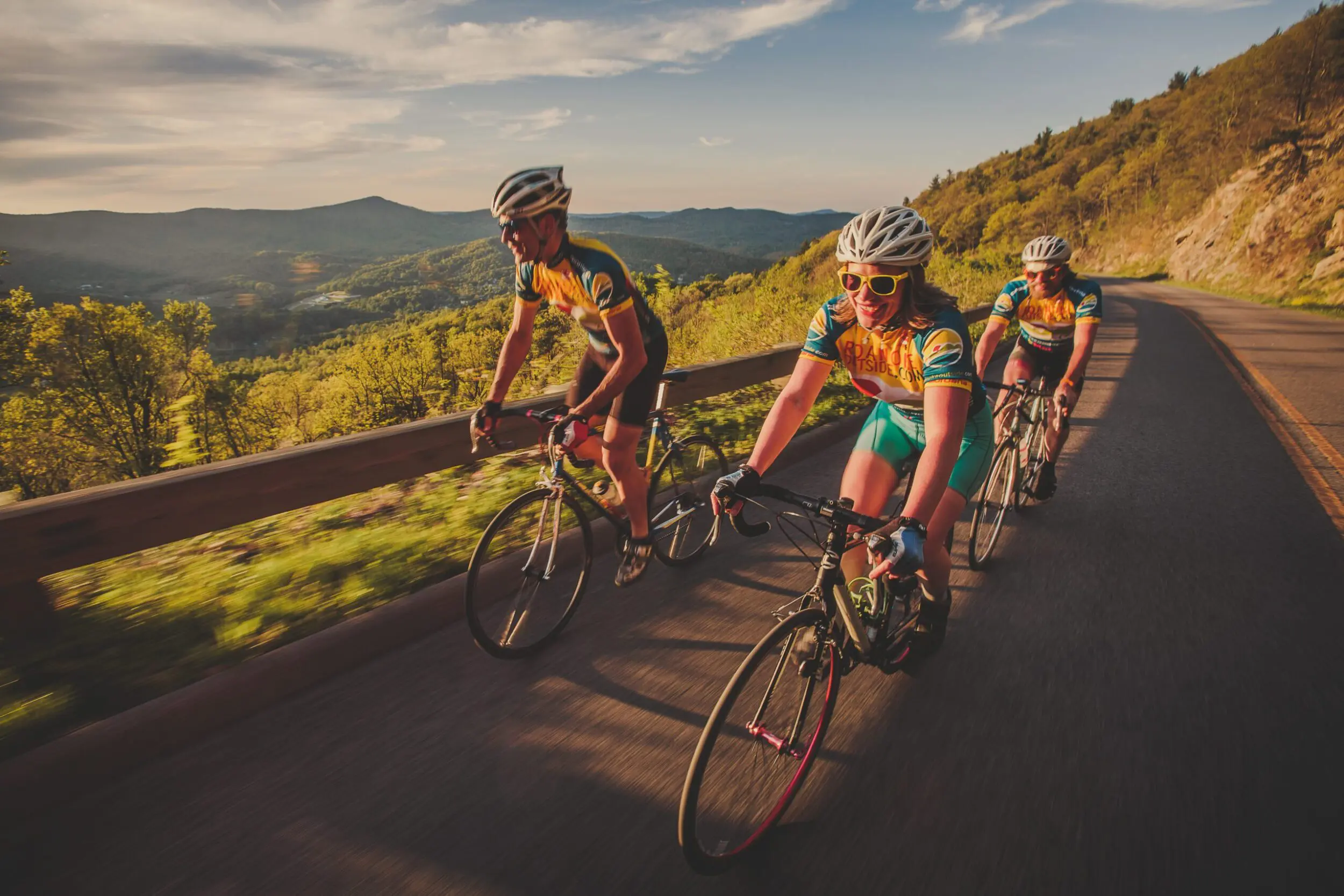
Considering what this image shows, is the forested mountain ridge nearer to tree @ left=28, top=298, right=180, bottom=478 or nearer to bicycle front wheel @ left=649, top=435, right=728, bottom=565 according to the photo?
bicycle front wheel @ left=649, top=435, right=728, bottom=565

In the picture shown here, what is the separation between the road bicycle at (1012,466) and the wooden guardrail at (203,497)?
3.31 metres

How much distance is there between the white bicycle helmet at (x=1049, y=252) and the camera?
4984 mm

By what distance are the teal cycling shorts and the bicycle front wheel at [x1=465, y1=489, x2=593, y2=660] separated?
1.69m

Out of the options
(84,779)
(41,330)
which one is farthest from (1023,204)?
(84,779)

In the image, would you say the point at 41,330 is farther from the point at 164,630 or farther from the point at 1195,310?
the point at 1195,310

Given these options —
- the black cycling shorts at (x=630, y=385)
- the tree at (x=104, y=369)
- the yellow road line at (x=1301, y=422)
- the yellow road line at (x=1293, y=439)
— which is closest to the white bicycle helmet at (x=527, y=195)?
the black cycling shorts at (x=630, y=385)

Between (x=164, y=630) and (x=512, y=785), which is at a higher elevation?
(x=164, y=630)

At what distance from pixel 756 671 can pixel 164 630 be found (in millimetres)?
3026

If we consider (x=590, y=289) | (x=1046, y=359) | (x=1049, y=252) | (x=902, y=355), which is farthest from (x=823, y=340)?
(x=1046, y=359)

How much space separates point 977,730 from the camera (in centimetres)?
287

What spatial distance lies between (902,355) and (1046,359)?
139 inches

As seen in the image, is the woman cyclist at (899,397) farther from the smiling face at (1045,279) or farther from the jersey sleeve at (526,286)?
the smiling face at (1045,279)

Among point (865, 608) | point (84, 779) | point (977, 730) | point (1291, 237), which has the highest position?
point (1291, 237)

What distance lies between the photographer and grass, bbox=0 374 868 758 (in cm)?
284
